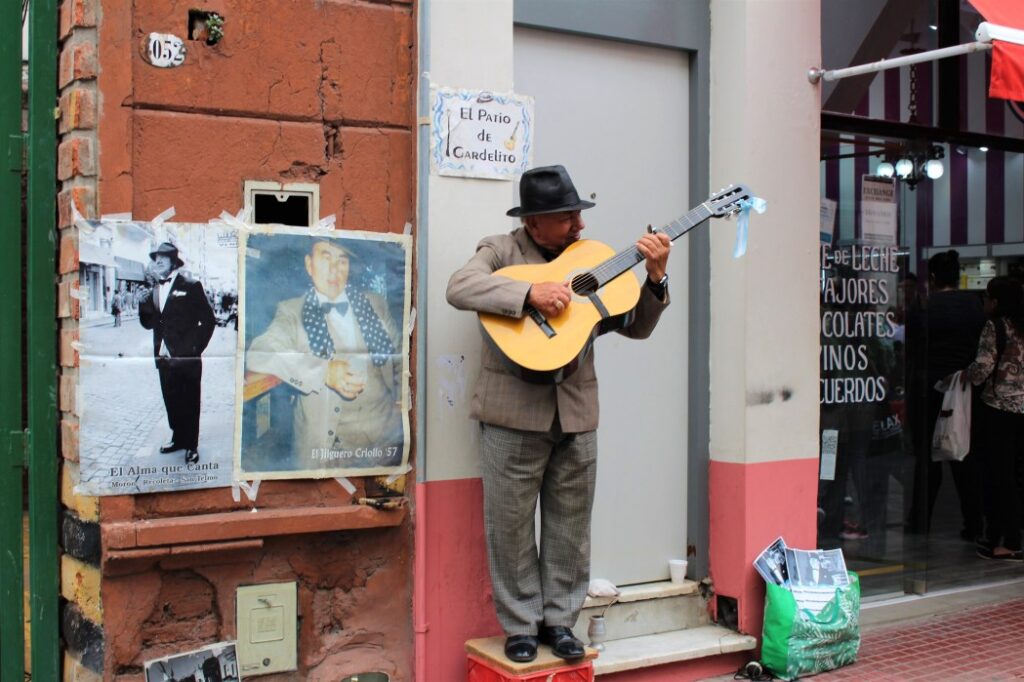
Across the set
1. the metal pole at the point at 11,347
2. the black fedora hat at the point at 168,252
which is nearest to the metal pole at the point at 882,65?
the black fedora hat at the point at 168,252

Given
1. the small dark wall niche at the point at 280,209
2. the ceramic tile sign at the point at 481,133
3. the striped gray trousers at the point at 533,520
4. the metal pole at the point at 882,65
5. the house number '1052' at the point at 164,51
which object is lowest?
the striped gray trousers at the point at 533,520

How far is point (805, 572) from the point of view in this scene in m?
5.39

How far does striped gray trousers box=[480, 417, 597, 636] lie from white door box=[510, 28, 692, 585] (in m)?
0.80

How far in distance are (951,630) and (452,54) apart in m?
3.91

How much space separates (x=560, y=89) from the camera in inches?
204

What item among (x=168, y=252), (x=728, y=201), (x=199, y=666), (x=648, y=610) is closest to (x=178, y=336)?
(x=168, y=252)

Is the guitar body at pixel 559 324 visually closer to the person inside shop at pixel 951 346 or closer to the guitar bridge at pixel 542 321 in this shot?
the guitar bridge at pixel 542 321

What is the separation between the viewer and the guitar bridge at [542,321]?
416 centimetres

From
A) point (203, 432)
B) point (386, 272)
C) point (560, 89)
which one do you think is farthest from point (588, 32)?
point (203, 432)

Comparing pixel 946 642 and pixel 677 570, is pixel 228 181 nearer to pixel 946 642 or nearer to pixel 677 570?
pixel 677 570

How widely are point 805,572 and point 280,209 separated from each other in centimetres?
290

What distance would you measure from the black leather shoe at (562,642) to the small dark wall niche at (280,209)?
1.83 m

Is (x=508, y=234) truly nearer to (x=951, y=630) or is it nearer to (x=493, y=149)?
(x=493, y=149)

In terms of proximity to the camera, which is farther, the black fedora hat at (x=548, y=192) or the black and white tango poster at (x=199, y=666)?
the black fedora hat at (x=548, y=192)
